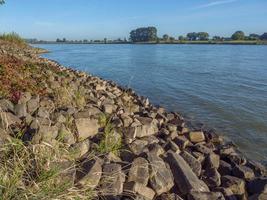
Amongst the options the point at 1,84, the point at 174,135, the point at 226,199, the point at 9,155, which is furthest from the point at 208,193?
the point at 1,84

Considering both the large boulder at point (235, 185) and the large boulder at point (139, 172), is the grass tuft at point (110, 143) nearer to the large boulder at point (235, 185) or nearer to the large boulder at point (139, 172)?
the large boulder at point (139, 172)

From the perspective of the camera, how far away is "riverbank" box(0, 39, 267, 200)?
493cm

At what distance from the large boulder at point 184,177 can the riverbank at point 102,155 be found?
0.02 meters

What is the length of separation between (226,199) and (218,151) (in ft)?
9.88

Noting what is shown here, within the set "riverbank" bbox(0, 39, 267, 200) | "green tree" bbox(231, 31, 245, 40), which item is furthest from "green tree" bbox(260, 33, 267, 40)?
"riverbank" bbox(0, 39, 267, 200)

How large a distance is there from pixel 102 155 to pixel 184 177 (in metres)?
1.44

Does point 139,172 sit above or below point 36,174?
below

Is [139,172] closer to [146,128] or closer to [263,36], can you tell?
[146,128]

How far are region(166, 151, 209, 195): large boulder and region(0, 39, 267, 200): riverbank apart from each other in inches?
0.6

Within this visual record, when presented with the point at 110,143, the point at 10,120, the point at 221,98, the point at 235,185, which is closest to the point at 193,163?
the point at 235,185

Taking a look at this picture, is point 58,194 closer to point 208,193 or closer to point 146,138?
point 208,193

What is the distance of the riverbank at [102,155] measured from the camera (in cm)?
493

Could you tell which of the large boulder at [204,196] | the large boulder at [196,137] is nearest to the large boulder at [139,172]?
the large boulder at [204,196]

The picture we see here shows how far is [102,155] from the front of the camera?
633 centimetres
